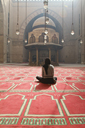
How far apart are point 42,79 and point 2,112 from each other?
5.26ft

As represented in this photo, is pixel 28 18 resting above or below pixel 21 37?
above

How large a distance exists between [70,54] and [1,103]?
15310 millimetres

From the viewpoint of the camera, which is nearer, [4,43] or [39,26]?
[39,26]

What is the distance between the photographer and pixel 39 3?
16.0 metres

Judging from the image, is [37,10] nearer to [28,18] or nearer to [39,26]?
[28,18]

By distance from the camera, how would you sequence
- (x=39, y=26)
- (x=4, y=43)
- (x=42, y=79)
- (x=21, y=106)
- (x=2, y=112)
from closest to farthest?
(x=2, y=112) → (x=21, y=106) → (x=42, y=79) → (x=39, y=26) → (x=4, y=43)

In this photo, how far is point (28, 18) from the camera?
16.0m

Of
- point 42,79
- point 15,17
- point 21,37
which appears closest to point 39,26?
point 21,37

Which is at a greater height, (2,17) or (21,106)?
(2,17)

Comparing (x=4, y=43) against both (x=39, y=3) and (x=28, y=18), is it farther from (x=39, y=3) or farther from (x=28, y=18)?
(x=39, y=3)

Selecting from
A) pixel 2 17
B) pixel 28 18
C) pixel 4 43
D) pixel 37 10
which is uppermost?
pixel 37 10

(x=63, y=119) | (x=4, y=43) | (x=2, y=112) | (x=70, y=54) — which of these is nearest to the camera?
(x=63, y=119)

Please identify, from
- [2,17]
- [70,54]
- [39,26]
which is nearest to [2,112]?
[39,26]

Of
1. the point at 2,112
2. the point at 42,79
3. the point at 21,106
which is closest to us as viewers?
the point at 2,112
